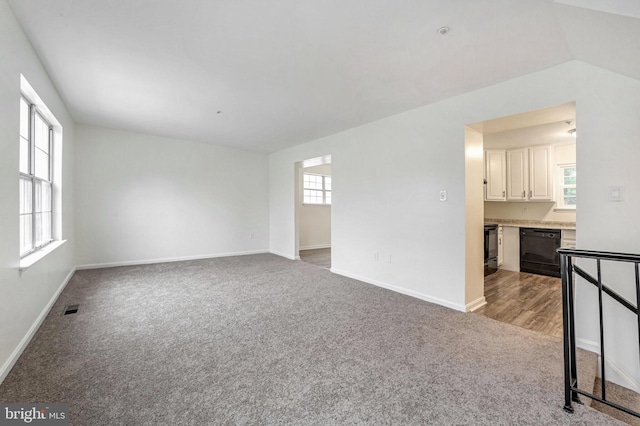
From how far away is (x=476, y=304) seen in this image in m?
3.30

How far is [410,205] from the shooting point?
3.67 m

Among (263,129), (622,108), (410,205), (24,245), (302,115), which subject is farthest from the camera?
(263,129)

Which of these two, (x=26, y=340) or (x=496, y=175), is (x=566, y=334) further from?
(x=496, y=175)

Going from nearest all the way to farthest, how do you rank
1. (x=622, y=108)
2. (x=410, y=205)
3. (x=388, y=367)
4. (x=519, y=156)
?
(x=388, y=367) → (x=622, y=108) → (x=410, y=205) → (x=519, y=156)

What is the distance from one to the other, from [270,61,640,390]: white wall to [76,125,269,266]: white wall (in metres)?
1.83

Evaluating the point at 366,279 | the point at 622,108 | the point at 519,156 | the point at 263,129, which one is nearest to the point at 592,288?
→ the point at 622,108

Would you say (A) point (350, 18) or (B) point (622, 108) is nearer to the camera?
(A) point (350, 18)

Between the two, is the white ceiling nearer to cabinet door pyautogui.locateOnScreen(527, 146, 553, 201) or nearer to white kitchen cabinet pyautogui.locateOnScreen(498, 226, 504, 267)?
cabinet door pyautogui.locateOnScreen(527, 146, 553, 201)

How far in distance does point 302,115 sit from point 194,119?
173 cm

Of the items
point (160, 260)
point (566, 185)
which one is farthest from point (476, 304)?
point (160, 260)

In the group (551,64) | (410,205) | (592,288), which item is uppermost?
(551,64)

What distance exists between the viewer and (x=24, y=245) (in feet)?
8.93

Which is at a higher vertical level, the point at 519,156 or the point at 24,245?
the point at 519,156

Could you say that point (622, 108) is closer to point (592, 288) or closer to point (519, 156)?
point (592, 288)
